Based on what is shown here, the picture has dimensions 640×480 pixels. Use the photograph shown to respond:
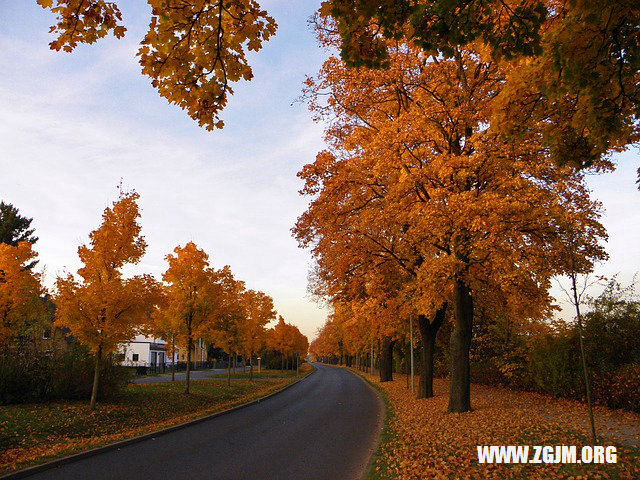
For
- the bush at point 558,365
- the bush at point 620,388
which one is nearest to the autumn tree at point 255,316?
the bush at point 558,365

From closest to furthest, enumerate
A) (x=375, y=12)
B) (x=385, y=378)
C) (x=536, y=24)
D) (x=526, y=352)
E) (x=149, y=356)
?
1. (x=375, y=12)
2. (x=536, y=24)
3. (x=526, y=352)
4. (x=385, y=378)
5. (x=149, y=356)

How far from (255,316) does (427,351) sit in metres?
21.1

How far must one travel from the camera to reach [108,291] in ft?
43.8

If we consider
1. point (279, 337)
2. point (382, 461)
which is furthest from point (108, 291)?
point (279, 337)

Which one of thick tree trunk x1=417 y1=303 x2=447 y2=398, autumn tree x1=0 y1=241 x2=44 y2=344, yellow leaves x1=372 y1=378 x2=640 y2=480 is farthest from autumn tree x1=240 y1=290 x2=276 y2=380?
yellow leaves x1=372 y1=378 x2=640 y2=480

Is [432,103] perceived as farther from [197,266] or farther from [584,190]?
[197,266]

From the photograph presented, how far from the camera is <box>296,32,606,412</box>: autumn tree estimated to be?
9.72 meters

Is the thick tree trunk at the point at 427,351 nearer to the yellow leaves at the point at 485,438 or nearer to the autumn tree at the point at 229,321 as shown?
the yellow leaves at the point at 485,438

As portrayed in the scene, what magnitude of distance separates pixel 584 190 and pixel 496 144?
3.27 meters

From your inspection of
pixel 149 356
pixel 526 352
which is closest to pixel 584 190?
pixel 526 352

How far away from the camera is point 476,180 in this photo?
1141 centimetres

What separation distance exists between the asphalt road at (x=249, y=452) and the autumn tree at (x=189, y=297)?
6953 millimetres

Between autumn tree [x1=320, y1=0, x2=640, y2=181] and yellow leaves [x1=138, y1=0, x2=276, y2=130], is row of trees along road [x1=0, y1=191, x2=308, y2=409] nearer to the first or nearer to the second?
yellow leaves [x1=138, y1=0, x2=276, y2=130]

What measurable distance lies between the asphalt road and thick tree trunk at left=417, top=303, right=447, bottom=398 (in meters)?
3.68
